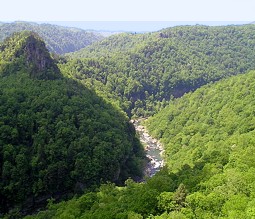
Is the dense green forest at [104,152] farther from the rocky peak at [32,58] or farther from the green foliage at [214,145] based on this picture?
the rocky peak at [32,58]

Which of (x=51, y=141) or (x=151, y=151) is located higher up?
(x=51, y=141)

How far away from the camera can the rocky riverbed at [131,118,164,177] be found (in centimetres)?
11769

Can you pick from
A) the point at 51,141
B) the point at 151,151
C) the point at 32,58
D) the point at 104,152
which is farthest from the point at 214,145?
the point at 32,58

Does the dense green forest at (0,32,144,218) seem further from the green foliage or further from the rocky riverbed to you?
the green foliage

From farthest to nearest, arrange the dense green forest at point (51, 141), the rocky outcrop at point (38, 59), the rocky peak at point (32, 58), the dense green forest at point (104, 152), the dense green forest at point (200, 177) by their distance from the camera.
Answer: the rocky outcrop at point (38, 59), the rocky peak at point (32, 58), the dense green forest at point (51, 141), the dense green forest at point (104, 152), the dense green forest at point (200, 177)

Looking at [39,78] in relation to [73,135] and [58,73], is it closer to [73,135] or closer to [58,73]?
[58,73]

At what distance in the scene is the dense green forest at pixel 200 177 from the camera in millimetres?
49719

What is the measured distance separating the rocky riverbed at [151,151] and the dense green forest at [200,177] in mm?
3315

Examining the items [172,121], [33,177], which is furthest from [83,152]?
[172,121]

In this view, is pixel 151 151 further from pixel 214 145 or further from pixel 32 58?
pixel 32 58

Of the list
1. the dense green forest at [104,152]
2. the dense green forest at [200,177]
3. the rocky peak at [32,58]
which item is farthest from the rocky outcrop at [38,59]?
the dense green forest at [200,177]

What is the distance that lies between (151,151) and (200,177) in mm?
72478

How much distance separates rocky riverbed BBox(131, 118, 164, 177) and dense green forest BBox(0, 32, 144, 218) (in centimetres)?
438

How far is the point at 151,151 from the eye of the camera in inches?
5404
